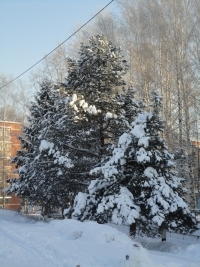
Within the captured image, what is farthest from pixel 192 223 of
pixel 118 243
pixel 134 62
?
pixel 134 62

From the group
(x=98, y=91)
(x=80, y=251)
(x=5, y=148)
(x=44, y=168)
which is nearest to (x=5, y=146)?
(x=5, y=148)

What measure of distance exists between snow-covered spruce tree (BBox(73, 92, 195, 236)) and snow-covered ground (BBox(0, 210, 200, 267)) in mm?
2525

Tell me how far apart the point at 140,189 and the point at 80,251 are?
6067 mm

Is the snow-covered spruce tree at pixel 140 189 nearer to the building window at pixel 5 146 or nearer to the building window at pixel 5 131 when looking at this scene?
the building window at pixel 5 146

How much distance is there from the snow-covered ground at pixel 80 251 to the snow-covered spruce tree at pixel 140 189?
2525 millimetres

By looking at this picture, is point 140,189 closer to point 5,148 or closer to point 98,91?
point 98,91

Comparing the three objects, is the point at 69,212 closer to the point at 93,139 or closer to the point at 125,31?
the point at 93,139

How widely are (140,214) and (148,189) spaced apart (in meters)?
0.86

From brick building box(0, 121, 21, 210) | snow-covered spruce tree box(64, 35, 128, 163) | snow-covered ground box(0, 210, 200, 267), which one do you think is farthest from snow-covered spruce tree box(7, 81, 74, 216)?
brick building box(0, 121, 21, 210)

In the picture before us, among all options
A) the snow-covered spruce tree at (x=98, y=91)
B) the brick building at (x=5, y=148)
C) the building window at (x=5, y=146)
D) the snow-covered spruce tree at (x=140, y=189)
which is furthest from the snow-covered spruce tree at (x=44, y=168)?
the building window at (x=5, y=146)

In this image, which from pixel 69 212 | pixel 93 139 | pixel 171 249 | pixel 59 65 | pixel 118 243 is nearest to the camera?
pixel 118 243

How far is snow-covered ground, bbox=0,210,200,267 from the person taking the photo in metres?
5.71

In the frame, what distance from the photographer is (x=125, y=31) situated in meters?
28.2

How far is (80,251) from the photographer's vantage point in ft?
21.7
